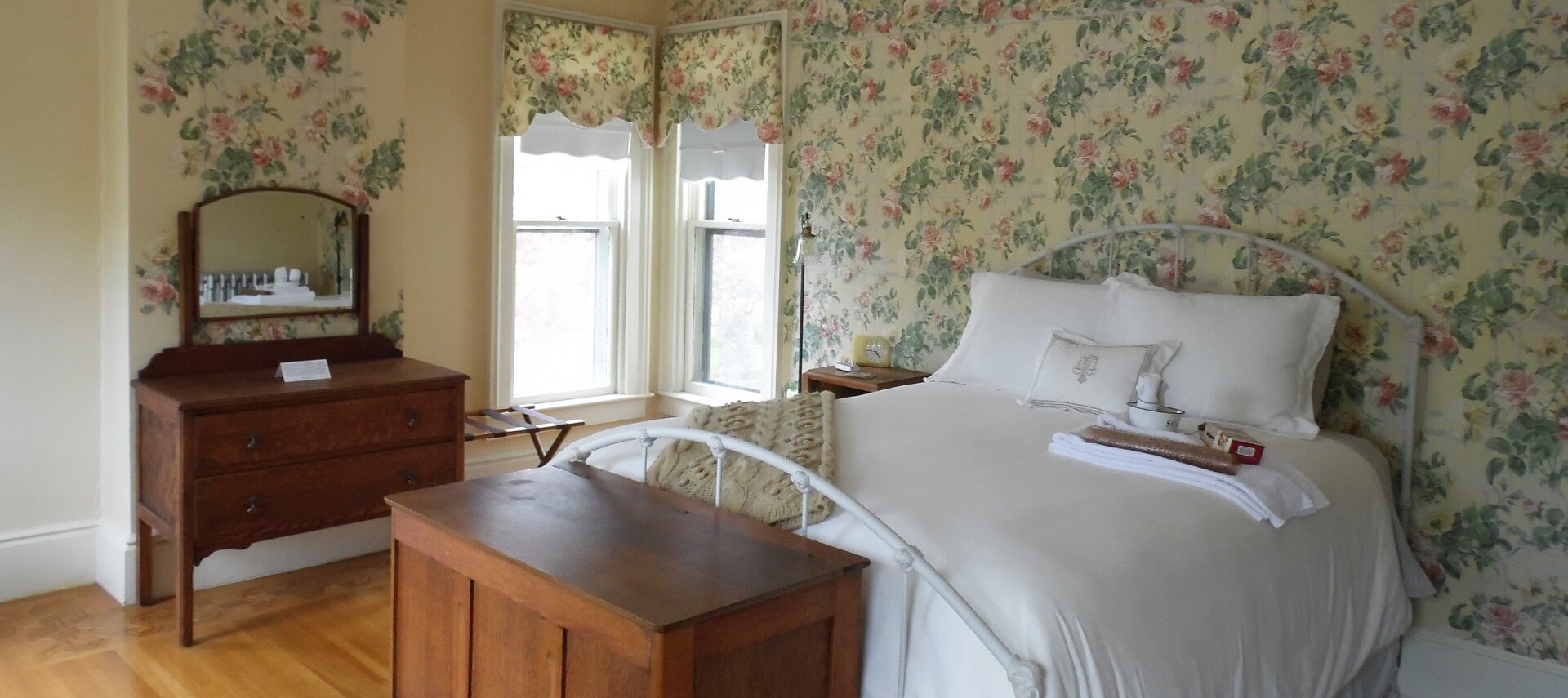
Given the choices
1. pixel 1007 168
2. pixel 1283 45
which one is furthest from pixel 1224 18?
pixel 1007 168

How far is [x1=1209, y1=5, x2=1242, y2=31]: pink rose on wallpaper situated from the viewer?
336 cm

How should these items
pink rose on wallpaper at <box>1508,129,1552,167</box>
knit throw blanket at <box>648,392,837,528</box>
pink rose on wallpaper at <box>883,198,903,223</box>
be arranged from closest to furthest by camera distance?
knit throw blanket at <box>648,392,837,528</box>, pink rose on wallpaper at <box>1508,129,1552,167</box>, pink rose on wallpaper at <box>883,198,903,223</box>

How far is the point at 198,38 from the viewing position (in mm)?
3352

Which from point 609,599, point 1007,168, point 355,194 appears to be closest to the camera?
point 609,599

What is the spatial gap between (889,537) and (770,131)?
284cm

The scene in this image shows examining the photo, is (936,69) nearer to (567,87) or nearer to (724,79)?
(724,79)

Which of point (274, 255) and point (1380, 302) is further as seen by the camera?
point (274, 255)

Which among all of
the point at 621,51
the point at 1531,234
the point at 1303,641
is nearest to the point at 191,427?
the point at 621,51

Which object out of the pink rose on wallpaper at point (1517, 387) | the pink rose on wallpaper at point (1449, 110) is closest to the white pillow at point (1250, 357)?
the pink rose on wallpaper at point (1517, 387)

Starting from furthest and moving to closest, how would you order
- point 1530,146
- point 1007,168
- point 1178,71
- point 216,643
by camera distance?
point 1007,168 < point 1178,71 < point 216,643 < point 1530,146

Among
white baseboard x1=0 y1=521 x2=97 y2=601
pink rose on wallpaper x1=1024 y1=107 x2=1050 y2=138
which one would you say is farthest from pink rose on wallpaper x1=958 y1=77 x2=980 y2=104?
white baseboard x1=0 y1=521 x2=97 y2=601

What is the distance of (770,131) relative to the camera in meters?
4.51

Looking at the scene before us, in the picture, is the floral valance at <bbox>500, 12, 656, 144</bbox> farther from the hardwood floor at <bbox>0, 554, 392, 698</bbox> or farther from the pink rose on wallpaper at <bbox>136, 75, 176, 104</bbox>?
the hardwood floor at <bbox>0, 554, 392, 698</bbox>

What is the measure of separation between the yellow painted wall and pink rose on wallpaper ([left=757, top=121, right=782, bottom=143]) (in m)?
2.22
